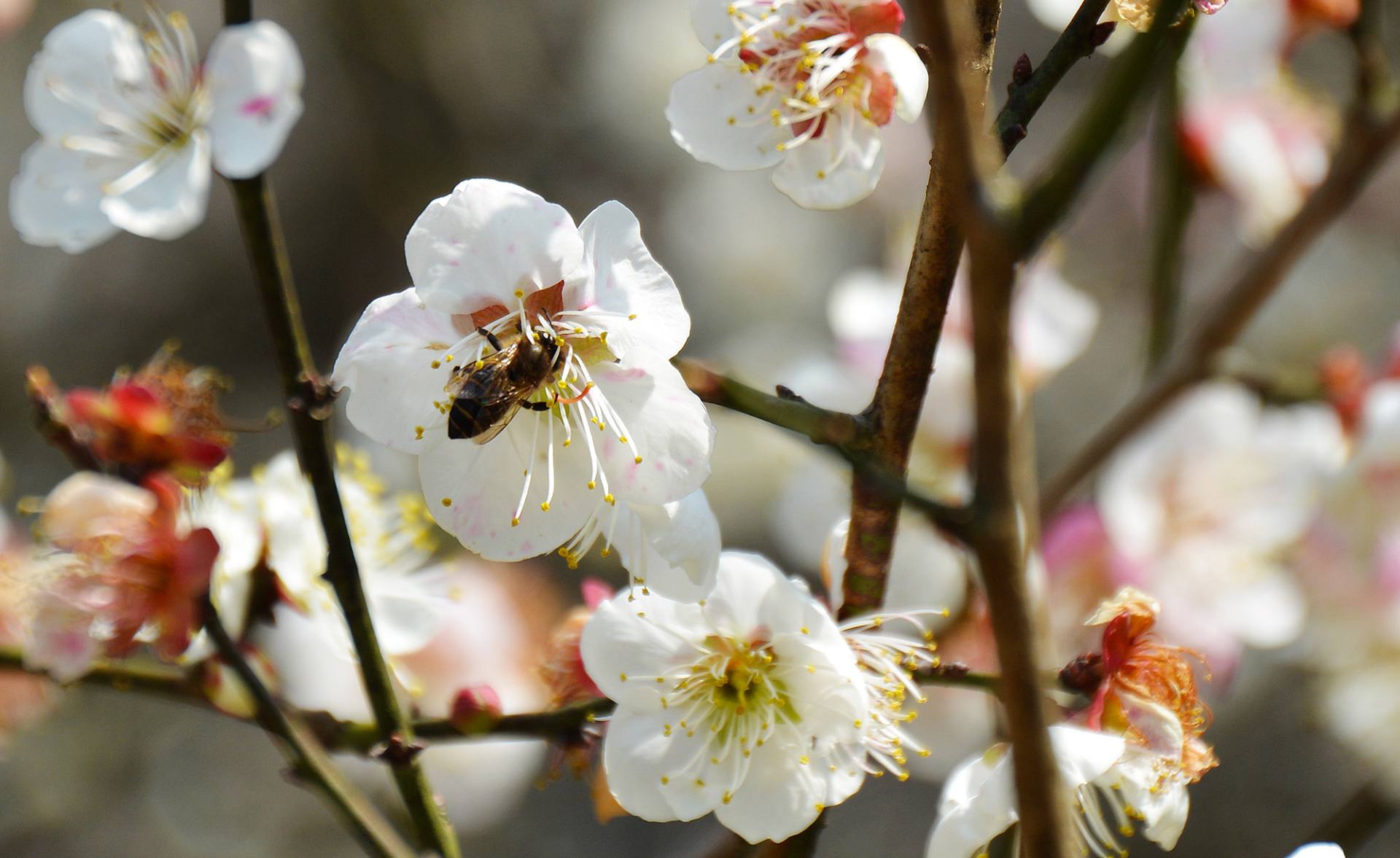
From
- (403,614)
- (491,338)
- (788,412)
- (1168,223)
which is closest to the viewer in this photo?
(788,412)

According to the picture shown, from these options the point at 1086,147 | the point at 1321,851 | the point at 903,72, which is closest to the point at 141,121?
the point at 903,72

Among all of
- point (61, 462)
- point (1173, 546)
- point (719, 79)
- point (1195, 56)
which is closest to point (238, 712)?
point (719, 79)

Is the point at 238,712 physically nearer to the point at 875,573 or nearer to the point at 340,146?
the point at 875,573

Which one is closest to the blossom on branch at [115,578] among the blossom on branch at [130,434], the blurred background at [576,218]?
the blossom on branch at [130,434]

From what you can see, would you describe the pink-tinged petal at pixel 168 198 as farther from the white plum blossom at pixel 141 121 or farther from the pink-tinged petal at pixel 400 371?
the pink-tinged petal at pixel 400 371

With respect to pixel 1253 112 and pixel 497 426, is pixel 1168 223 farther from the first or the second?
pixel 497 426

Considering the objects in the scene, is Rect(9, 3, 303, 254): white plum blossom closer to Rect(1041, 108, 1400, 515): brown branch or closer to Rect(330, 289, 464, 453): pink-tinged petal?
Rect(330, 289, 464, 453): pink-tinged petal
